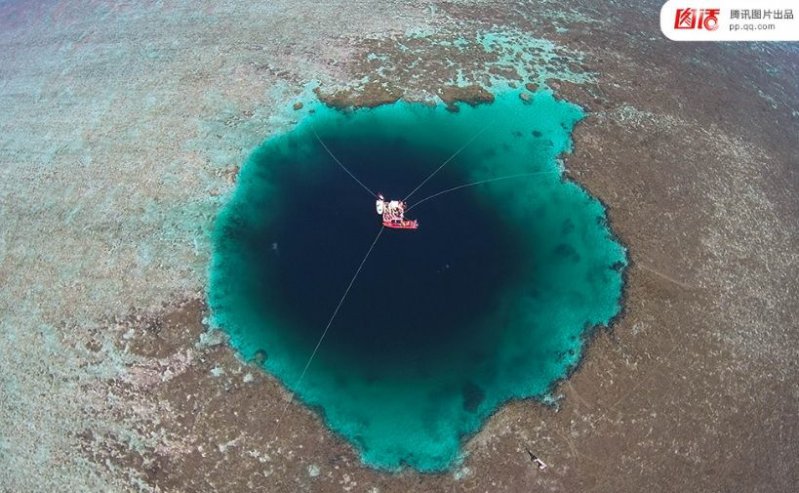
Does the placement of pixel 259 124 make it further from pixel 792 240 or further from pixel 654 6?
pixel 654 6

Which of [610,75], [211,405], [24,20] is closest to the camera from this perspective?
[211,405]

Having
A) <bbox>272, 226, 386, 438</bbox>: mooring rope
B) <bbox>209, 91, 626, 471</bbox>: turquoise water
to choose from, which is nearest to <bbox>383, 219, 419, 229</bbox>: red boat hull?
<bbox>209, 91, 626, 471</bbox>: turquoise water

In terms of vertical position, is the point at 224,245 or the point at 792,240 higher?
the point at 224,245

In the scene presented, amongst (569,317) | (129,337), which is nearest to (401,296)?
(569,317)
